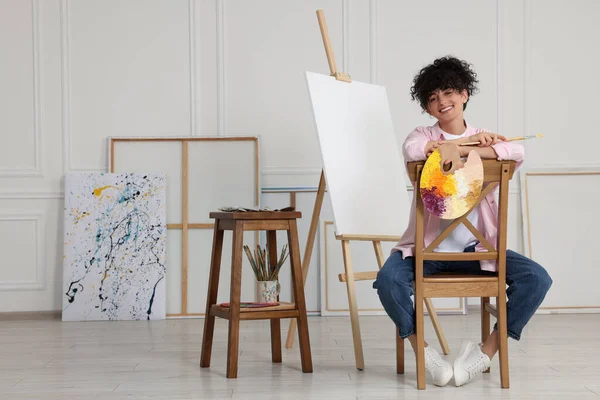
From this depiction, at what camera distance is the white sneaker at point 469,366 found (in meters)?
2.70

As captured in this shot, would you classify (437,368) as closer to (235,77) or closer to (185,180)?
(185,180)

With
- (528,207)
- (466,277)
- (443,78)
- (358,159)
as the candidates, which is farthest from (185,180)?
(466,277)

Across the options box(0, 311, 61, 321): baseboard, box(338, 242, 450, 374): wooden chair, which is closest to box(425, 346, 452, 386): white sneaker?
box(338, 242, 450, 374): wooden chair

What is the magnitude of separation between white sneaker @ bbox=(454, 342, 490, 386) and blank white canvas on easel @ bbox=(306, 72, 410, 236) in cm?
83

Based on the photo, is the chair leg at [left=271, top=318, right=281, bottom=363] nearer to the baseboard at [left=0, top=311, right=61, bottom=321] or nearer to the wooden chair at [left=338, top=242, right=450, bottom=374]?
the wooden chair at [left=338, top=242, right=450, bottom=374]

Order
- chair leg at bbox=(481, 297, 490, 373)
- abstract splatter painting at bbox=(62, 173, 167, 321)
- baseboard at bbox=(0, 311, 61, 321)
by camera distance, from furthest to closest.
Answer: baseboard at bbox=(0, 311, 61, 321)
abstract splatter painting at bbox=(62, 173, 167, 321)
chair leg at bbox=(481, 297, 490, 373)

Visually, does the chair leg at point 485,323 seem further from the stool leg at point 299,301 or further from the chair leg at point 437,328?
the stool leg at point 299,301

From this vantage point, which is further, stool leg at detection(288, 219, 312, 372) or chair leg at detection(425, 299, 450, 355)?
chair leg at detection(425, 299, 450, 355)

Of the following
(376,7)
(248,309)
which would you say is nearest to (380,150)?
(248,309)

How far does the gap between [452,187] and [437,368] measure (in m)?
0.65

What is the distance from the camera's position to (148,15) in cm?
493

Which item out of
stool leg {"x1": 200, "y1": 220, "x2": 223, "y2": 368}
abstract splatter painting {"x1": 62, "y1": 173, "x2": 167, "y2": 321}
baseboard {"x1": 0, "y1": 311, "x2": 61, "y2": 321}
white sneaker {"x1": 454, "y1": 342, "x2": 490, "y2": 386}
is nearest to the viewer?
white sneaker {"x1": 454, "y1": 342, "x2": 490, "y2": 386}

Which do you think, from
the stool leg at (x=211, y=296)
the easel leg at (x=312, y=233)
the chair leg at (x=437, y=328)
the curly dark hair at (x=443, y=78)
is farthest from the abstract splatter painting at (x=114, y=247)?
the curly dark hair at (x=443, y=78)

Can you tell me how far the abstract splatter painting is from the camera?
4.73 metres
